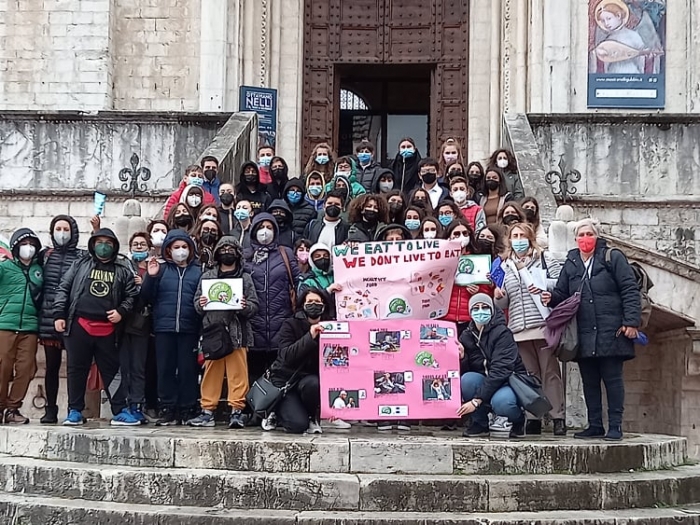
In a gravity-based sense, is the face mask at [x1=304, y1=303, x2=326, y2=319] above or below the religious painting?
below

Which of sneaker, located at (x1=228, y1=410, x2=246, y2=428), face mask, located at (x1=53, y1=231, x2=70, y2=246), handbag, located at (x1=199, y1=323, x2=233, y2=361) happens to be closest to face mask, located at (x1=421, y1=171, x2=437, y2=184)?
handbag, located at (x1=199, y1=323, x2=233, y2=361)

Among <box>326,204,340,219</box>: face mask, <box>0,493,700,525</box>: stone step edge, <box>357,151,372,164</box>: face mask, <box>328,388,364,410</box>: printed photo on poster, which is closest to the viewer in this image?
<box>0,493,700,525</box>: stone step edge

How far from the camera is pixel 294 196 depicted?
1011cm

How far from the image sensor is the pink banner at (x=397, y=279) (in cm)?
817

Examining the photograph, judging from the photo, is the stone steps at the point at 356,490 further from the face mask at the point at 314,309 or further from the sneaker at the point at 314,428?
the face mask at the point at 314,309

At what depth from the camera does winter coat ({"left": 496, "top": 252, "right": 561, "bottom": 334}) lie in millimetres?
8055

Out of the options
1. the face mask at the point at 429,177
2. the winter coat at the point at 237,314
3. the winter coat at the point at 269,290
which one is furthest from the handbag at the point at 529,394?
the face mask at the point at 429,177

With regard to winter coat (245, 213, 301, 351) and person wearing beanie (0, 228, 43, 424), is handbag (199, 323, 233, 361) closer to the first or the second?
winter coat (245, 213, 301, 351)

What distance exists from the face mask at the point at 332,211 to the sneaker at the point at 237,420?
2288 millimetres

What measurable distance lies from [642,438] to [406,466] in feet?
8.10

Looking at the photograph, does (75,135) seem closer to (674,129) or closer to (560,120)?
(560,120)

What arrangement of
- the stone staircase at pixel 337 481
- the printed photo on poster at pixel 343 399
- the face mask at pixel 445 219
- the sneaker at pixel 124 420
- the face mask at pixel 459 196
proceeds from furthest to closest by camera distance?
the face mask at pixel 459 196, the face mask at pixel 445 219, the sneaker at pixel 124 420, the printed photo on poster at pixel 343 399, the stone staircase at pixel 337 481

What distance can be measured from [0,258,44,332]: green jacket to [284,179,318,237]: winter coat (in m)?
2.60

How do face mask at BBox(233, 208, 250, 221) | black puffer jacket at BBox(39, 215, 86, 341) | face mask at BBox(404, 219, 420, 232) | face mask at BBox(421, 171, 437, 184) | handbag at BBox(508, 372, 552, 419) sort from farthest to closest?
face mask at BBox(421, 171, 437, 184) → face mask at BBox(233, 208, 250, 221) → face mask at BBox(404, 219, 420, 232) → black puffer jacket at BBox(39, 215, 86, 341) → handbag at BBox(508, 372, 552, 419)
